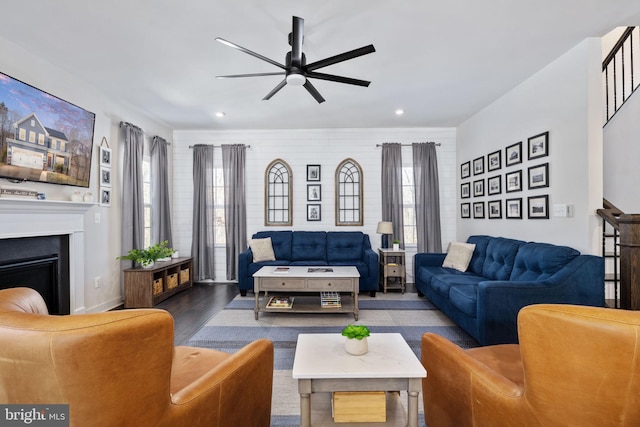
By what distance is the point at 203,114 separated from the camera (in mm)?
4621

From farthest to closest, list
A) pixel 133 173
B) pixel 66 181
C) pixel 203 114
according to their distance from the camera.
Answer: pixel 203 114 < pixel 133 173 < pixel 66 181

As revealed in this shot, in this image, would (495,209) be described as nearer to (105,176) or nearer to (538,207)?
(538,207)

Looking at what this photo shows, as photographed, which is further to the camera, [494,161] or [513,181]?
[494,161]

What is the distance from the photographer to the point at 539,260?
2.80 meters

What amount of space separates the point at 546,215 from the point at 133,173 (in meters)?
5.32

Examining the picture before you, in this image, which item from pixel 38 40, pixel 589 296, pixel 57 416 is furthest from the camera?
pixel 38 40

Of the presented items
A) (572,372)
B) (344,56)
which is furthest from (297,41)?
(572,372)

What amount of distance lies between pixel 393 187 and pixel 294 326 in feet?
10.2

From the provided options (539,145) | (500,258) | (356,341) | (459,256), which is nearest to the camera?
(356,341)

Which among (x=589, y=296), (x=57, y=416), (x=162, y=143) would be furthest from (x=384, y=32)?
(x=162, y=143)

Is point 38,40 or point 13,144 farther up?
point 38,40

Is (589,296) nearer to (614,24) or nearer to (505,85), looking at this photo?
(614,24)

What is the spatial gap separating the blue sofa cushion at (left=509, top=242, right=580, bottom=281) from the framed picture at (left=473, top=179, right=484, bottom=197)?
4.93 feet

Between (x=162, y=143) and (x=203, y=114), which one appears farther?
(x=162, y=143)
